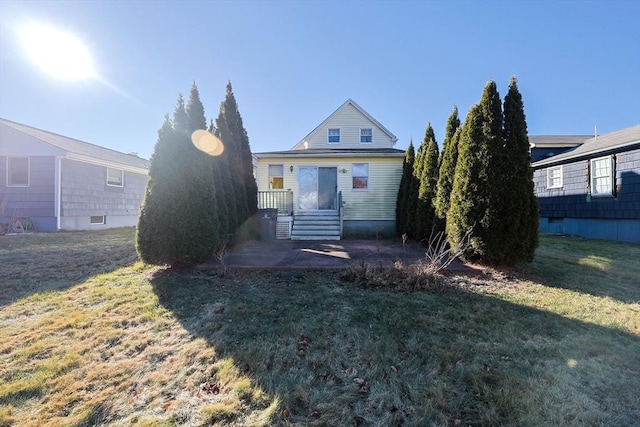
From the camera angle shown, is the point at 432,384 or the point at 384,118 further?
the point at 384,118

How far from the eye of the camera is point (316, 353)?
9.55 feet

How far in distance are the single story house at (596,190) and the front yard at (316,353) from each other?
7550 mm

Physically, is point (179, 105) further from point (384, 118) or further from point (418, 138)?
point (384, 118)

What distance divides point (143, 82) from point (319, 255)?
9947 millimetres

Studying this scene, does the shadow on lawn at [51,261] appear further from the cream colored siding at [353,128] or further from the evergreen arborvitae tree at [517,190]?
the cream colored siding at [353,128]

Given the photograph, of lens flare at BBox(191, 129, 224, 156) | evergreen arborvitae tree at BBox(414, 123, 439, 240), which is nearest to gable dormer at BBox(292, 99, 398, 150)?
evergreen arborvitae tree at BBox(414, 123, 439, 240)

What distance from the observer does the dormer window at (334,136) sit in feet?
52.3

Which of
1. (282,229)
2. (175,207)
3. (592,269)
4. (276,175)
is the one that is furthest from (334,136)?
(592,269)

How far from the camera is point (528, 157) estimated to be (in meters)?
5.82

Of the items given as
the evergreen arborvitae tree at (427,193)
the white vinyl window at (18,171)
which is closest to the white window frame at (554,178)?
the evergreen arborvitae tree at (427,193)

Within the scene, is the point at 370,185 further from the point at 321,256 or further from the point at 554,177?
the point at 554,177

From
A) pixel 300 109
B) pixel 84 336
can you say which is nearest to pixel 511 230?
pixel 84 336

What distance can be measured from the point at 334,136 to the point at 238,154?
285 inches

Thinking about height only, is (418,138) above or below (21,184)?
above
